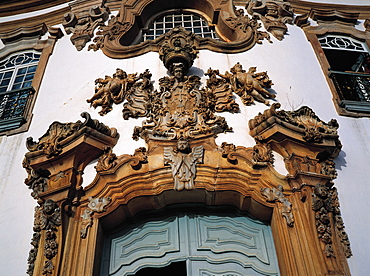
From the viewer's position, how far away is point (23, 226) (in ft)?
19.4

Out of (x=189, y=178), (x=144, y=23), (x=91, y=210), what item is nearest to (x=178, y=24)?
(x=144, y=23)

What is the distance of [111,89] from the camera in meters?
7.00

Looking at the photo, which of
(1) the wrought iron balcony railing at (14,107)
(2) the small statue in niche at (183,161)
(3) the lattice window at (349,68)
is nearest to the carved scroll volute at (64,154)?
(2) the small statue in niche at (183,161)

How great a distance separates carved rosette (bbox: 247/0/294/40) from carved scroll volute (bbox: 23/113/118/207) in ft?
12.7

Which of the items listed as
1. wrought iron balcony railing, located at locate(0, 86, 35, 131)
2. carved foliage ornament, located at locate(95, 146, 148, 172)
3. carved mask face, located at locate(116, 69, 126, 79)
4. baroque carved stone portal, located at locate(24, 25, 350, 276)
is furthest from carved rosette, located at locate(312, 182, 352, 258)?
wrought iron balcony railing, located at locate(0, 86, 35, 131)

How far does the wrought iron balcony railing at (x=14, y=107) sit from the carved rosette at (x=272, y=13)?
416 cm

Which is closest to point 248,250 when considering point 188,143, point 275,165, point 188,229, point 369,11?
point 188,229

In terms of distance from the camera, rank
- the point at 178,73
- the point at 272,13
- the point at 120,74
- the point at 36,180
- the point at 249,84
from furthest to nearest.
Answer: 1. the point at 272,13
2. the point at 120,74
3. the point at 178,73
4. the point at 249,84
5. the point at 36,180

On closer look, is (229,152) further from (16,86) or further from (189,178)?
(16,86)

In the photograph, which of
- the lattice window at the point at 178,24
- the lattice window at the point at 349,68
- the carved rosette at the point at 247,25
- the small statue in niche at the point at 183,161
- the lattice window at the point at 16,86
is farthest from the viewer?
the lattice window at the point at 178,24

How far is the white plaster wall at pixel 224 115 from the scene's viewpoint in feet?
18.9

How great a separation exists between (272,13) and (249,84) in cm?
250

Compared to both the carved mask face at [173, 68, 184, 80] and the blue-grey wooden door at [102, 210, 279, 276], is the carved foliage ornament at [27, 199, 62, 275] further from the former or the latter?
the carved mask face at [173, 68, 184, 80]

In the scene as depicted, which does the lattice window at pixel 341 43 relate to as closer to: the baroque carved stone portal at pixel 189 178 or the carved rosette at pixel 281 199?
the baroque carved stone portal at pixel 189 178
